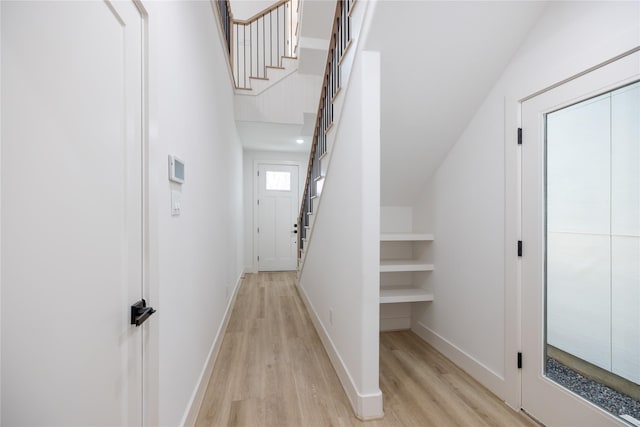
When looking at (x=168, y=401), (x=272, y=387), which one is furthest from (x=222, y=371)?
(x=168, y=401)

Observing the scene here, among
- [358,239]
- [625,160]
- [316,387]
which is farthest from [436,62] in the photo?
[316,387]

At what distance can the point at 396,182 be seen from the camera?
8.59 ft

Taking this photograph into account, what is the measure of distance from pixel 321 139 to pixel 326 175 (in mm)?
515

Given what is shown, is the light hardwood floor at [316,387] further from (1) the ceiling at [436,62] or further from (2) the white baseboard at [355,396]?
(1) the ceiling at [436,62]

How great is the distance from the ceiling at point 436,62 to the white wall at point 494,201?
92 millimetres

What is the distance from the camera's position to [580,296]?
1400 millimetres

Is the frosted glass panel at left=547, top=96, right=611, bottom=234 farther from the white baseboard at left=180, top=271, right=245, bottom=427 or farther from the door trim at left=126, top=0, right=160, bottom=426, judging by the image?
the white baseboard at left=180, top=271, right=245, bottom=427

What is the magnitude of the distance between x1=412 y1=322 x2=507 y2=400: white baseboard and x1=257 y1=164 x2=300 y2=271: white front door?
3.37 metres

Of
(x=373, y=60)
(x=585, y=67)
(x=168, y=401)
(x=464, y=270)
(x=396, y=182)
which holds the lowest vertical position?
(x=168, y=401)

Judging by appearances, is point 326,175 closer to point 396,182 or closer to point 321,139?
point 321,139

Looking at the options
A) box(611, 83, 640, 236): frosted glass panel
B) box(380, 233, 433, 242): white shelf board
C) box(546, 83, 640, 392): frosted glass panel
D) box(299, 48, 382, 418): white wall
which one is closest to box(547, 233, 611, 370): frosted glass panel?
box(546, 83, 640, 392): frosted glass panel

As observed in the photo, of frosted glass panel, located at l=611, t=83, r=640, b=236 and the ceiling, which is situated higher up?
the ceiling

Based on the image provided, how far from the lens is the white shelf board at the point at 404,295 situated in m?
2.40

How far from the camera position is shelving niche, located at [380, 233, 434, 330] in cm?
248
